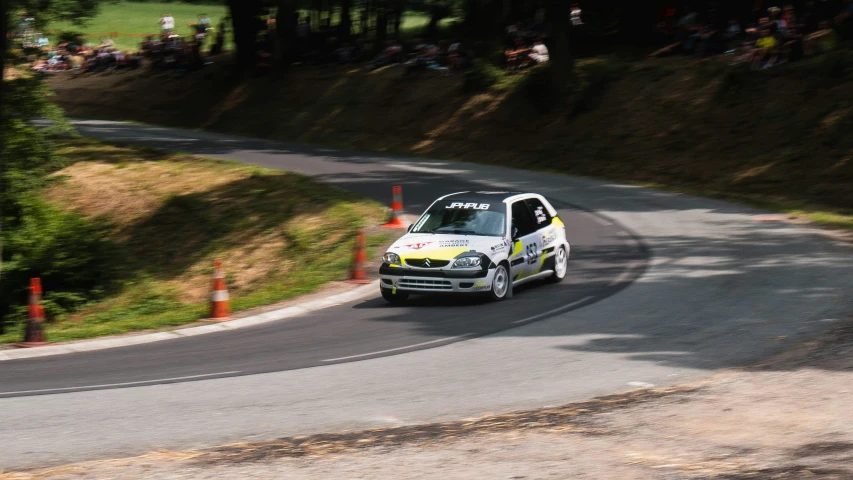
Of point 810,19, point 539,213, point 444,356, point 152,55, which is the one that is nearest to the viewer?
point 444,356

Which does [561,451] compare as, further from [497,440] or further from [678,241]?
[678,241]

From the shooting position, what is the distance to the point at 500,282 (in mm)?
15117

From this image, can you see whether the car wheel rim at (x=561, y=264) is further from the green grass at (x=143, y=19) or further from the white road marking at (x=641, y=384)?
the green grass at (x=143, y=19)

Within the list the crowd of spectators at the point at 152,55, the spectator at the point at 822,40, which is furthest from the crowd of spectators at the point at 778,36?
the crowd of spectators at the point at 152,55

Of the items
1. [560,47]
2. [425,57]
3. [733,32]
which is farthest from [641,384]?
[425,57]

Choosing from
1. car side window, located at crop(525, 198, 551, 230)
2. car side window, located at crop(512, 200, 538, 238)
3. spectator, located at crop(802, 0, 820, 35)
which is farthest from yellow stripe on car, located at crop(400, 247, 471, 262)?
spectator, located at crop(802, 0, 820, 35)

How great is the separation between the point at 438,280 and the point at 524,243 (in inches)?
64.9

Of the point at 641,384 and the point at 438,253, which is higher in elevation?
the point at 438,253

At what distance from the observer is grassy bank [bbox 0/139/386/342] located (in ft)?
68.4

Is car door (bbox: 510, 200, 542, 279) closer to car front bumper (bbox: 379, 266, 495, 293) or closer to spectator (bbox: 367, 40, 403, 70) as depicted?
car front bumper (bbox: 379, 266, 495, 293)

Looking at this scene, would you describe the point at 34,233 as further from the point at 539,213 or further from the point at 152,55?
the point at 152,55

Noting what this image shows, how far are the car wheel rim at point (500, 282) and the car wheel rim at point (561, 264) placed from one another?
5.18 feet

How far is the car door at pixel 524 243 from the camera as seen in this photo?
15.5m

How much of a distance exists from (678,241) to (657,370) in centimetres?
962
